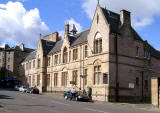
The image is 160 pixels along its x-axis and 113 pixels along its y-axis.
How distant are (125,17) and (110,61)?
8636mm

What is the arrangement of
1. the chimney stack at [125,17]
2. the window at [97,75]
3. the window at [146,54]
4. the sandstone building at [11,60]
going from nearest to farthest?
1. the window at [97,75]
2. the chimney stack at [125,17]
3. the window at [146,54]
4. the sandstone building at [11,60]

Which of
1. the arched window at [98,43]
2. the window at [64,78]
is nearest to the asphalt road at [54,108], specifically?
the arched window at [98,43]

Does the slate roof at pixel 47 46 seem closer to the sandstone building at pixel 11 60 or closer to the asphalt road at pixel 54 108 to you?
the sandstone building at pixel 11 60

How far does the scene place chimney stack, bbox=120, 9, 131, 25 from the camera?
38.1m

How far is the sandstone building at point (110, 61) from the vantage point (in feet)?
115

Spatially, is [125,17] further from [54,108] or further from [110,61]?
[54,108]

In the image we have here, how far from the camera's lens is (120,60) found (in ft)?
118

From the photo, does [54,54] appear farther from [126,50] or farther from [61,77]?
[126,50]

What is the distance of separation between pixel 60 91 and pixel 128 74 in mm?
16352

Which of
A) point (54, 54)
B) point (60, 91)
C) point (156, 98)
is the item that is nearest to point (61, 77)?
point (60, 91)

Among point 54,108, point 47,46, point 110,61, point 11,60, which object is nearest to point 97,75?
point 110,61

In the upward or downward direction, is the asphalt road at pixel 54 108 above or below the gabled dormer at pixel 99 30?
below

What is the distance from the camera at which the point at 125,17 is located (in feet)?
127

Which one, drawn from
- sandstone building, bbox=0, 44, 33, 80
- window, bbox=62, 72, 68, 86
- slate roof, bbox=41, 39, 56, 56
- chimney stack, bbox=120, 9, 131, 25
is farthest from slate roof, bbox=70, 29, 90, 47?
sandstone building, bbox=0, 44, 33, 80
